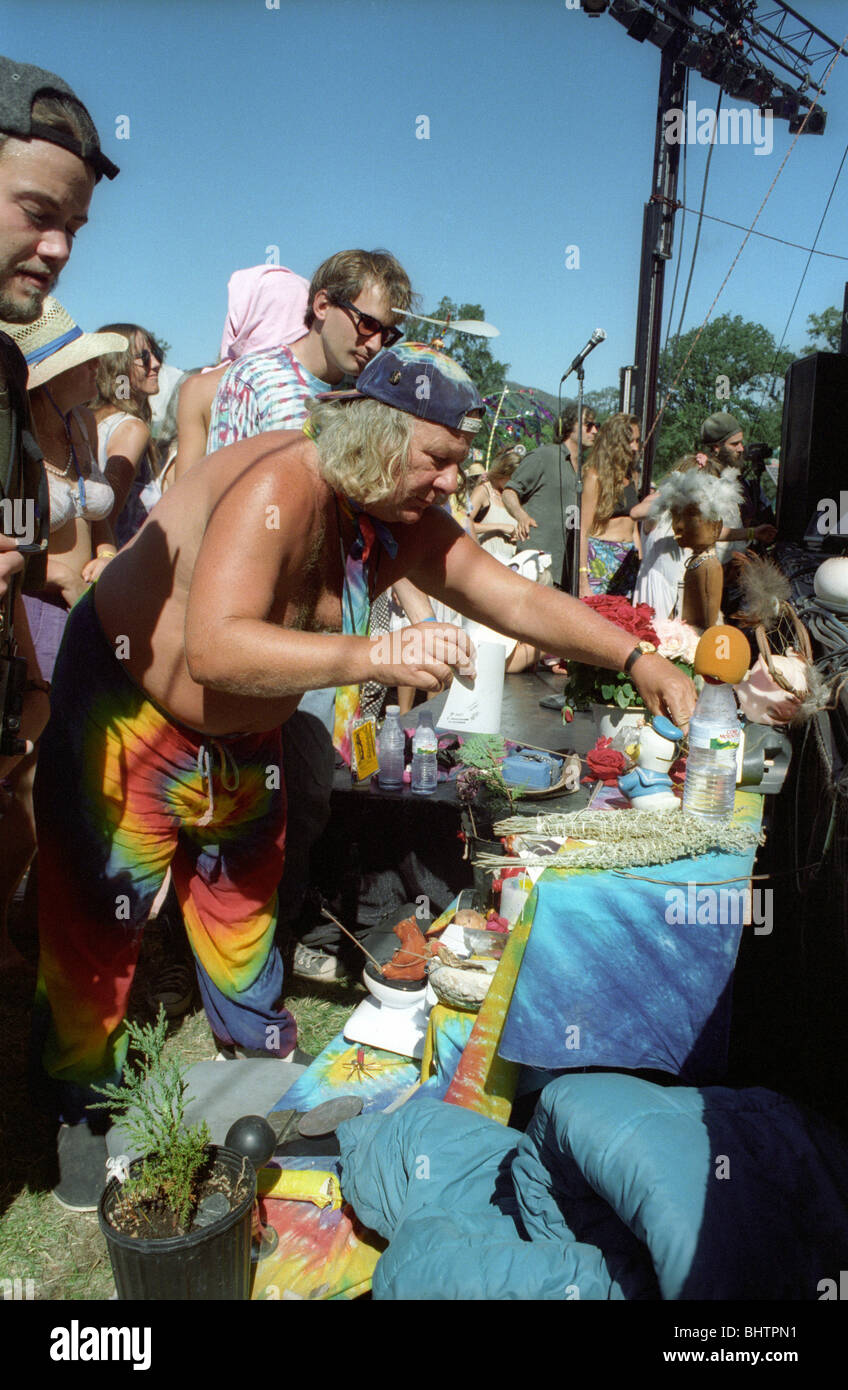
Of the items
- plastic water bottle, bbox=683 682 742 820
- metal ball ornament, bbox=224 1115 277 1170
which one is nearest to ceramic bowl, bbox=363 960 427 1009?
metal ball ornament, bbox=224 1115 277 1170

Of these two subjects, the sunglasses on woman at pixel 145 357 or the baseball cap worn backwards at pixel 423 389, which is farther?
the sunglasses on woman at pixel 145 357

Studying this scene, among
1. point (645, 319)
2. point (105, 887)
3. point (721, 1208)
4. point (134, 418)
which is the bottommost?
point (721, 1208)

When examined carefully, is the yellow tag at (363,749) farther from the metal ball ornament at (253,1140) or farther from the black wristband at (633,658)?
the metal ball ornament at (253,1140)

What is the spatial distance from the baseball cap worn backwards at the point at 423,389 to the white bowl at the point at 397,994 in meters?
1.54

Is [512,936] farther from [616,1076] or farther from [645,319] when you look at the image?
[645,319]

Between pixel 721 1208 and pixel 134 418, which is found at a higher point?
pixel 134 418

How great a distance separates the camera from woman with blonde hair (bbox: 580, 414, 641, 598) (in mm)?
6555

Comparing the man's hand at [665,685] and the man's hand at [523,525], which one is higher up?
the man's hand at [523,525]

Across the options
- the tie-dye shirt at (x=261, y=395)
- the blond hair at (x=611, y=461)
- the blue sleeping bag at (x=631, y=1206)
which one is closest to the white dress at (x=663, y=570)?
the blond hair at (x=611, y=461)

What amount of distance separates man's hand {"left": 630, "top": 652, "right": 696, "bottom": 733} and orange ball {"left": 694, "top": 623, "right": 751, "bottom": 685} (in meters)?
0.13

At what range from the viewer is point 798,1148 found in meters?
1.43

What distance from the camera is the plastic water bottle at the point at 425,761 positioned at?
3.45 metres
